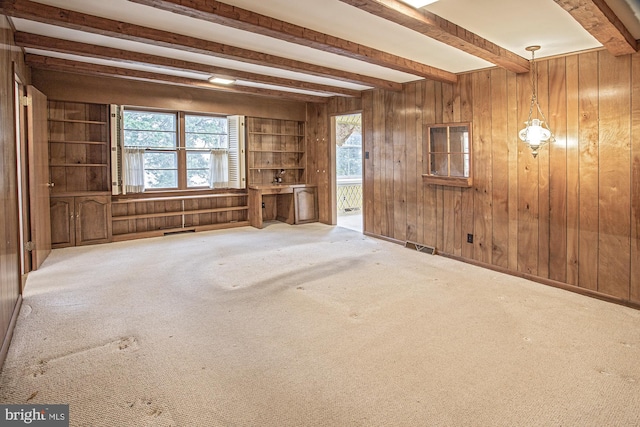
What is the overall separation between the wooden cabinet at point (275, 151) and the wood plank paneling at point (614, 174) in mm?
5223

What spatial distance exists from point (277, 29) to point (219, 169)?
415 centimetres

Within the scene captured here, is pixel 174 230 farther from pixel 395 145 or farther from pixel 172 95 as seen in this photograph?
pixel 395 145

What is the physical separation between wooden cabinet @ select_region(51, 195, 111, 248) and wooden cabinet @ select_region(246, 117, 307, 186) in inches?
99.5

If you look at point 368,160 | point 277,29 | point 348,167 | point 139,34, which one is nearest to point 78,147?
point 139,34

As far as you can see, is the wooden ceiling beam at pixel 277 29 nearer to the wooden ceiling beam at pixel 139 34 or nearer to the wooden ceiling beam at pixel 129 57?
the wooden ceiling beam at pixel 139 34

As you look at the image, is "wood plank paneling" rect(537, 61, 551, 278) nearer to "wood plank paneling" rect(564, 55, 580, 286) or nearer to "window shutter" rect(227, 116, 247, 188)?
"wood plank paneling" rect(564, 55, 580, 286)

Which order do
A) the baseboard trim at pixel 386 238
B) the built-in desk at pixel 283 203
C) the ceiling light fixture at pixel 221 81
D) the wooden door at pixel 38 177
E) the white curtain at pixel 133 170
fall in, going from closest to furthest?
1. the wooden door at pixel 38 177
2. the ceiling light fixture at pixel 221 81
3. the baseboard trim at pixel 386 238
4. the white curtain at pixel 133 170
5. the built-in desk at pixel 283 203

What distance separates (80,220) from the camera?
556 cm

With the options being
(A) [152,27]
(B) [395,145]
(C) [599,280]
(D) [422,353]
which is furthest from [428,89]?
(D) [422,353]

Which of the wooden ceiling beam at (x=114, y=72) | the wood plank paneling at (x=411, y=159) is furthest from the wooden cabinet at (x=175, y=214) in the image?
the wood plank paneling at (x=411, y=159)

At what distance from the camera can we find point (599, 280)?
12.0 ft

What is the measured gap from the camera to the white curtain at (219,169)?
690 centimetres

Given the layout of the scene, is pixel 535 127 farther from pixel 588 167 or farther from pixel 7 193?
pixel 7 193

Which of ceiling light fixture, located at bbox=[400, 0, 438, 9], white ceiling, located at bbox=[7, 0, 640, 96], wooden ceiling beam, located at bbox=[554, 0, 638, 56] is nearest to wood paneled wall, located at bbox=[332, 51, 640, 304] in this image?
wooden ceiling beam, located at bbox=[554, 0, 638, 56]
